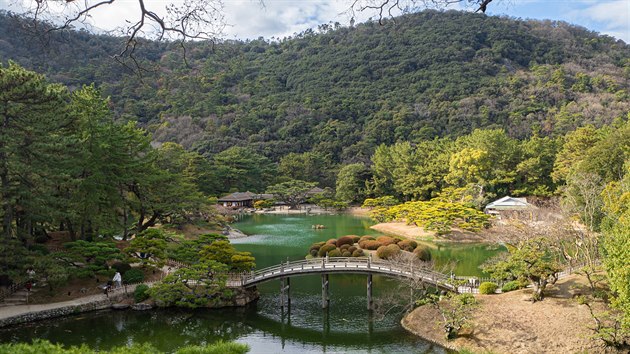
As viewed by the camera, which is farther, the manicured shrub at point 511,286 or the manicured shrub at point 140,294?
the manicured shrub at point 140,294

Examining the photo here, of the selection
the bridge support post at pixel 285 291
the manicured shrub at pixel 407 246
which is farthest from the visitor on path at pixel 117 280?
the manicured shrub at pixel 407 246

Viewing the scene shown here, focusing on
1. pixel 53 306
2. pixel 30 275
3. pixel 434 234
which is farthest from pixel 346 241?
pixel 30 275

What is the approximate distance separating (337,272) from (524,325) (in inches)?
287

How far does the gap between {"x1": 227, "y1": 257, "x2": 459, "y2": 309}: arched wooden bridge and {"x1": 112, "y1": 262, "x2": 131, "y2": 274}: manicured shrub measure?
4.66m

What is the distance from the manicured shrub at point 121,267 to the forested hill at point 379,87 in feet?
132

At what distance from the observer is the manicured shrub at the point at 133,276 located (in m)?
20.1

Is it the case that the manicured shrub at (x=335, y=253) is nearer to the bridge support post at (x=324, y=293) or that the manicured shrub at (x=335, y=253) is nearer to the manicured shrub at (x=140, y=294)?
the bridge support post at (x=324, y=293)

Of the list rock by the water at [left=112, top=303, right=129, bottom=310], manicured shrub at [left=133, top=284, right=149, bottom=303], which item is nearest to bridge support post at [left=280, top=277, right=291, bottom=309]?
manicured shrub at [left=133, top=284, right=149, bottom=303]

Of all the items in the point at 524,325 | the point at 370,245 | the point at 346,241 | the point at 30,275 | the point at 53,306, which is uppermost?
the point at 30,275

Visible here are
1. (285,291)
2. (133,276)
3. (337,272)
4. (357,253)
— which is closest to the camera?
(337,272)

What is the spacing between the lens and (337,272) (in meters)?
19.3

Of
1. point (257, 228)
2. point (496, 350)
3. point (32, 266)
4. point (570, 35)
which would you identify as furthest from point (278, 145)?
point (570, 35)

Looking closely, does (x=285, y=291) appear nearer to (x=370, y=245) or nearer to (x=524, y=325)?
(x=370, y=245)

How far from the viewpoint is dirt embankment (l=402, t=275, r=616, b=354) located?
13.7 meters
